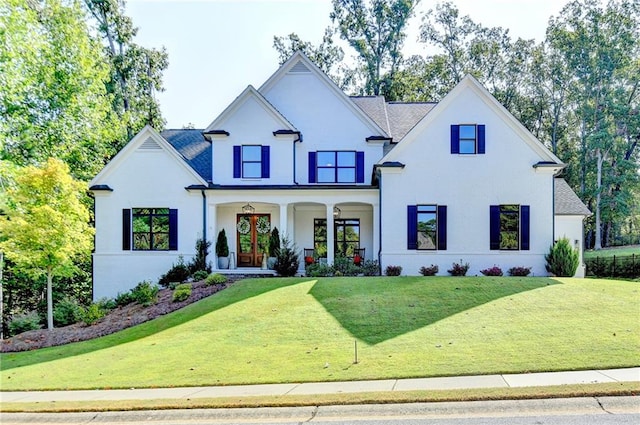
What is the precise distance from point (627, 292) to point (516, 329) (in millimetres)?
6202

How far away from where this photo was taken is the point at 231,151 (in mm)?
21062

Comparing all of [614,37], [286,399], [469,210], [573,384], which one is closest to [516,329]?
[573,384]

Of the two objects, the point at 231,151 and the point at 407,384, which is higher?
the point at 231,151

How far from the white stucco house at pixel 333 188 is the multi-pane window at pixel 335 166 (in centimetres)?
5

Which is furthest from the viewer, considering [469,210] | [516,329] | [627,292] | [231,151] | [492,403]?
[231,151]

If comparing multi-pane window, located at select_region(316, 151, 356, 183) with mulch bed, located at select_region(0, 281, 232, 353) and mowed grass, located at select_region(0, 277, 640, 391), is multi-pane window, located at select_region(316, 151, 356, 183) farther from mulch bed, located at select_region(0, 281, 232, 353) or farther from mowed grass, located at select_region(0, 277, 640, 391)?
mulch bed, located at select_region(0, 281, 232, 353)

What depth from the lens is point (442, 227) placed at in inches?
724

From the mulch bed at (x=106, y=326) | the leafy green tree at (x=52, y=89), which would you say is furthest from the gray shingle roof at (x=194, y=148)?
the mulch bed at (x=106, y=326)

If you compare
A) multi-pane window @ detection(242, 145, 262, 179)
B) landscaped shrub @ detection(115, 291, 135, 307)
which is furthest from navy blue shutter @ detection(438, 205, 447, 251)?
landscaped shrub @ detection(115, 291, 135, 307)

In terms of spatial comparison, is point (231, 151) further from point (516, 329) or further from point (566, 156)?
point (566, 156)

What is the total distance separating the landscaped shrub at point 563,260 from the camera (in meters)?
17.3

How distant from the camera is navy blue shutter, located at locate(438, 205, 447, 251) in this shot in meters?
18.3

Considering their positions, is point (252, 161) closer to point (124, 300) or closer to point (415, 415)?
point (124, 300)

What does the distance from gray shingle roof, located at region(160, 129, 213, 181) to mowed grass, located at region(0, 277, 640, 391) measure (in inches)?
334
